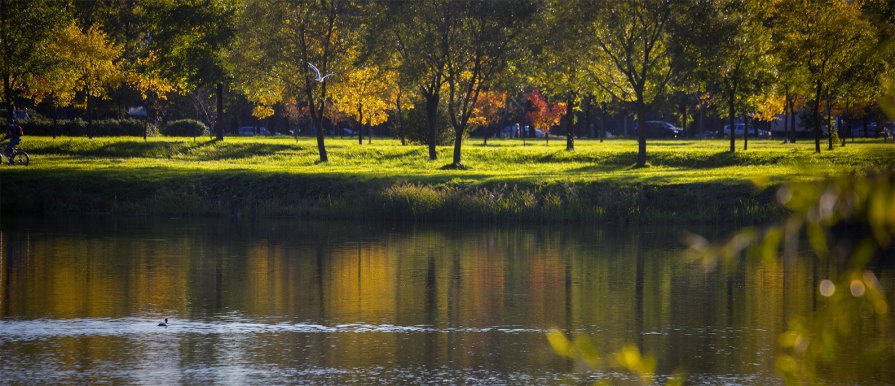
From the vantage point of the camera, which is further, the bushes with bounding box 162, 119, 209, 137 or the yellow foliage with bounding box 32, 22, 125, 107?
the bushes with bounding box 162, 119, 209, 137

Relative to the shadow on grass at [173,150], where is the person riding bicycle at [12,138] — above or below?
above

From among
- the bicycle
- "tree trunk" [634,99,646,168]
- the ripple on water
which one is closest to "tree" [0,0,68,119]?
the bicycle

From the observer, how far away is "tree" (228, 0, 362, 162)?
196ft

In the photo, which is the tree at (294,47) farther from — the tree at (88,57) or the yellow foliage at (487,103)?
the yellow foliage at (487,103)

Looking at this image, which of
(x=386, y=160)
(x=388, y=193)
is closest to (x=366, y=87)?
(x=386, y=160)

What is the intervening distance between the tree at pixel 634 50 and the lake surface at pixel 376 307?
883 inches

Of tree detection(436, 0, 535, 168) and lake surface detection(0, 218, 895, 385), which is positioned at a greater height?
tree detection(436, 0, 535, 168)

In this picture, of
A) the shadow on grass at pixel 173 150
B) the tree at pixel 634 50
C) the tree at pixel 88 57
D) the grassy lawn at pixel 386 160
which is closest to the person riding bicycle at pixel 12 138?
the grassy lawn at pixel 386 160

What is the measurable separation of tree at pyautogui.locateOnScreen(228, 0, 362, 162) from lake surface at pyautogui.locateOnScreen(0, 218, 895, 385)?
26502mm

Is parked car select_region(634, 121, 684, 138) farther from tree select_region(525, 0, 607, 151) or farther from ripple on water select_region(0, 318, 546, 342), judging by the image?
ripple on water select_region(0, 318, 546, 342)

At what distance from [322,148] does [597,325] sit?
45040 mm

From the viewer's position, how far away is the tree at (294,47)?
59781 millimetres

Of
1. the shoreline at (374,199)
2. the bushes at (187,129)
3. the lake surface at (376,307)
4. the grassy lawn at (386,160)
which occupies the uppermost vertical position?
the bushes at (187,129)

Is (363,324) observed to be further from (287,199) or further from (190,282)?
(287,199)
